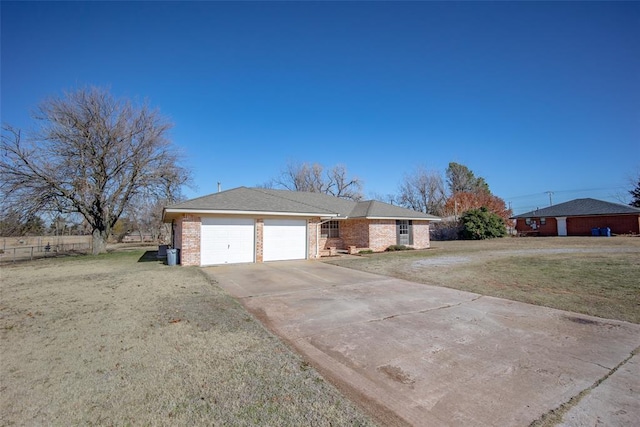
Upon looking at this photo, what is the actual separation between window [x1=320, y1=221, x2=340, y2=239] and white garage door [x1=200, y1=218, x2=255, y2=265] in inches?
258

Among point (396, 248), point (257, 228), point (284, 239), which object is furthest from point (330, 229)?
point (257, 228)

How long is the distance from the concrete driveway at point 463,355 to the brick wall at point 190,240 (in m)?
6.59

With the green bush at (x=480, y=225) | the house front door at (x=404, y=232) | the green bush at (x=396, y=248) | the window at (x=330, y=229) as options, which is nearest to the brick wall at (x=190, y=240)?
the window at (x=330, y=229)

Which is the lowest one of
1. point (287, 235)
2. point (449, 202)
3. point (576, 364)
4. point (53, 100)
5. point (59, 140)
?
point (576, 364)

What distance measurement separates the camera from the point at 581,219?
3095 cm

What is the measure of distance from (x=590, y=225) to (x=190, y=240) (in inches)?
1499

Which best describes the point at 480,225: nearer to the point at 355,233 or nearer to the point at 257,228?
the point at 355,233

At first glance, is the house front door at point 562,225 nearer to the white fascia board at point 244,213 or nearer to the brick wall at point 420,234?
the brick wall at point 420,234

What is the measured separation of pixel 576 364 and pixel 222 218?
41.4 ft

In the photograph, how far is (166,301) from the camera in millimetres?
6820

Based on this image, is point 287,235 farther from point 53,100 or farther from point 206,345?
point 53,100

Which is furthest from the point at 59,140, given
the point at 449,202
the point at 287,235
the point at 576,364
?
the point at 449,202

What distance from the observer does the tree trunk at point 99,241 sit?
21266 mm

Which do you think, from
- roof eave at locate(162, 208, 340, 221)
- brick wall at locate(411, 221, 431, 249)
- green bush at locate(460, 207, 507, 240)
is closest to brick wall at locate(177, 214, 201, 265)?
roof eave at locate(162, 208, 340, 221)
